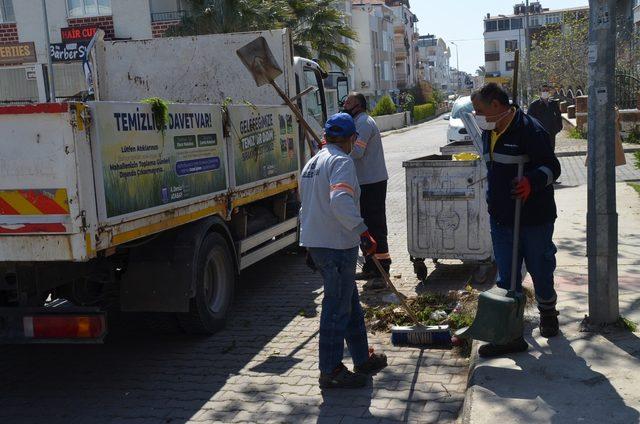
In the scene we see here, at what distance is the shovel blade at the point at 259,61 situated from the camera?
6.77 metres

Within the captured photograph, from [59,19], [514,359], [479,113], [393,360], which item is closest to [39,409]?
[393,360]

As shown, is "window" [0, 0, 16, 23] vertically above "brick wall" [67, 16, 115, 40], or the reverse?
"window" [0, 0, 16, 23]

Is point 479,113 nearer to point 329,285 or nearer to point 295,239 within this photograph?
point 329,285

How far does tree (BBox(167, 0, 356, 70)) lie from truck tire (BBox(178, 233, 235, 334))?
16.2 metres

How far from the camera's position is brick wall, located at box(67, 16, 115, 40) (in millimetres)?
26234

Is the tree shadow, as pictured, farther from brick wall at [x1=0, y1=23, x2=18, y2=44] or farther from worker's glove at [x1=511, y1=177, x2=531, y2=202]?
brick wall at [x1=0, y1=23, x2=18, y2=44]

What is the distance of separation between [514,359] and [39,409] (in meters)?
3.17

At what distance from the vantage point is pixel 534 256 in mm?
5008

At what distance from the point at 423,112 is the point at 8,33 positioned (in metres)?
43.6

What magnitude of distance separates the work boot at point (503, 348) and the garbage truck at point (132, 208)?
7.25 feet

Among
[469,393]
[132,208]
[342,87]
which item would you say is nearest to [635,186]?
[342,87]

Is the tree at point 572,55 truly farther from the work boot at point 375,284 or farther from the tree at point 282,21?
the work boot at point 375,284

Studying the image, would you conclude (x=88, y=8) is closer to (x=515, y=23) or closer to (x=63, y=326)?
(x=63, y=326)

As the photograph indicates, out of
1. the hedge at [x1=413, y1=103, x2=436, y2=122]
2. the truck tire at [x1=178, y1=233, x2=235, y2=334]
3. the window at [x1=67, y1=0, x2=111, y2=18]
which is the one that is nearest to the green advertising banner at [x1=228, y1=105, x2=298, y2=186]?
the truck tire at [x1=178, y1=233, x2=235, y2=334]
